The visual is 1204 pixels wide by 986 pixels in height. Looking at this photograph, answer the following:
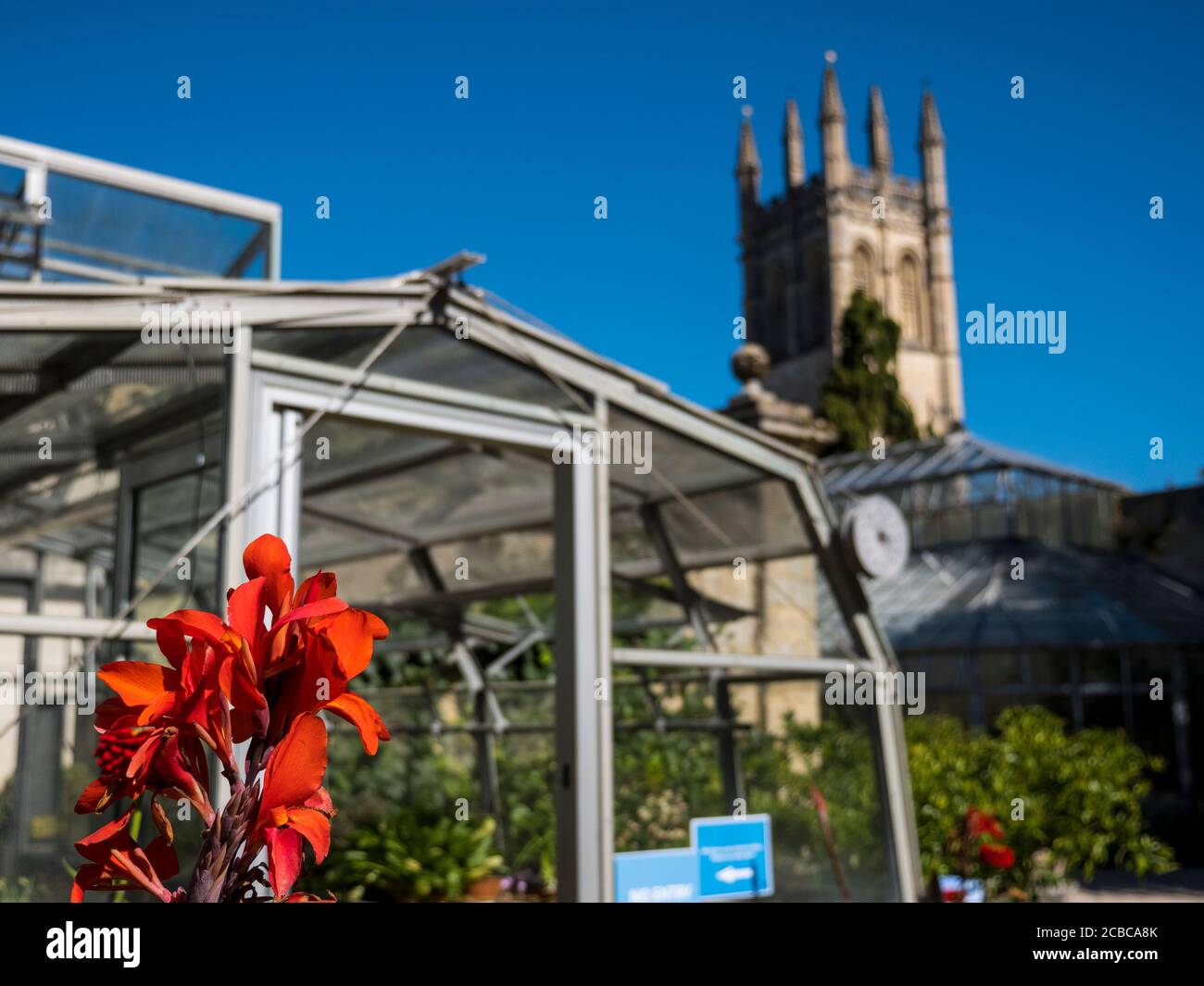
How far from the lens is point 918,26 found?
51.0 m

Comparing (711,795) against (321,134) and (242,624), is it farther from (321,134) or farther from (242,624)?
(242,624)

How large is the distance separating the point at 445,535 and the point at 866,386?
42.1 m

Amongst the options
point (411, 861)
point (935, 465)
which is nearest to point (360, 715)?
point (411, 861)

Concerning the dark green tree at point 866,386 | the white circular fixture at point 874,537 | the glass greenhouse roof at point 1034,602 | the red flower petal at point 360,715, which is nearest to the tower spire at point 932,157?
the dark green tree at point 866,386

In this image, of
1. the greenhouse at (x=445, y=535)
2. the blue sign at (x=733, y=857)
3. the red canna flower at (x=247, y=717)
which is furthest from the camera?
the blue sign at (x=733, y=857)

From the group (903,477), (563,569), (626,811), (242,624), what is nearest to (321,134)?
(563,569)

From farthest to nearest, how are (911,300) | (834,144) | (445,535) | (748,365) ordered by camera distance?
(911,300) → (834,144) → (748,365) → (445,535)

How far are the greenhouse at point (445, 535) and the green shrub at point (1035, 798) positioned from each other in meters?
1.04

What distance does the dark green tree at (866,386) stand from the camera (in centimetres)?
4656

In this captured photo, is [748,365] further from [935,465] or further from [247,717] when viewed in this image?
[935,465]

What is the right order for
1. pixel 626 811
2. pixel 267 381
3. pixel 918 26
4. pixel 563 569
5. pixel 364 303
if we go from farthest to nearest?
pixel 918 26 < pixel 626 811 < pixel 563 569 < pixel 364 303 < pixel 267 381

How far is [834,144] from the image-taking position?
7369 cm

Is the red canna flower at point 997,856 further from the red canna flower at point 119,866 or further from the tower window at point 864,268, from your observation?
the tower window at point 864,268
